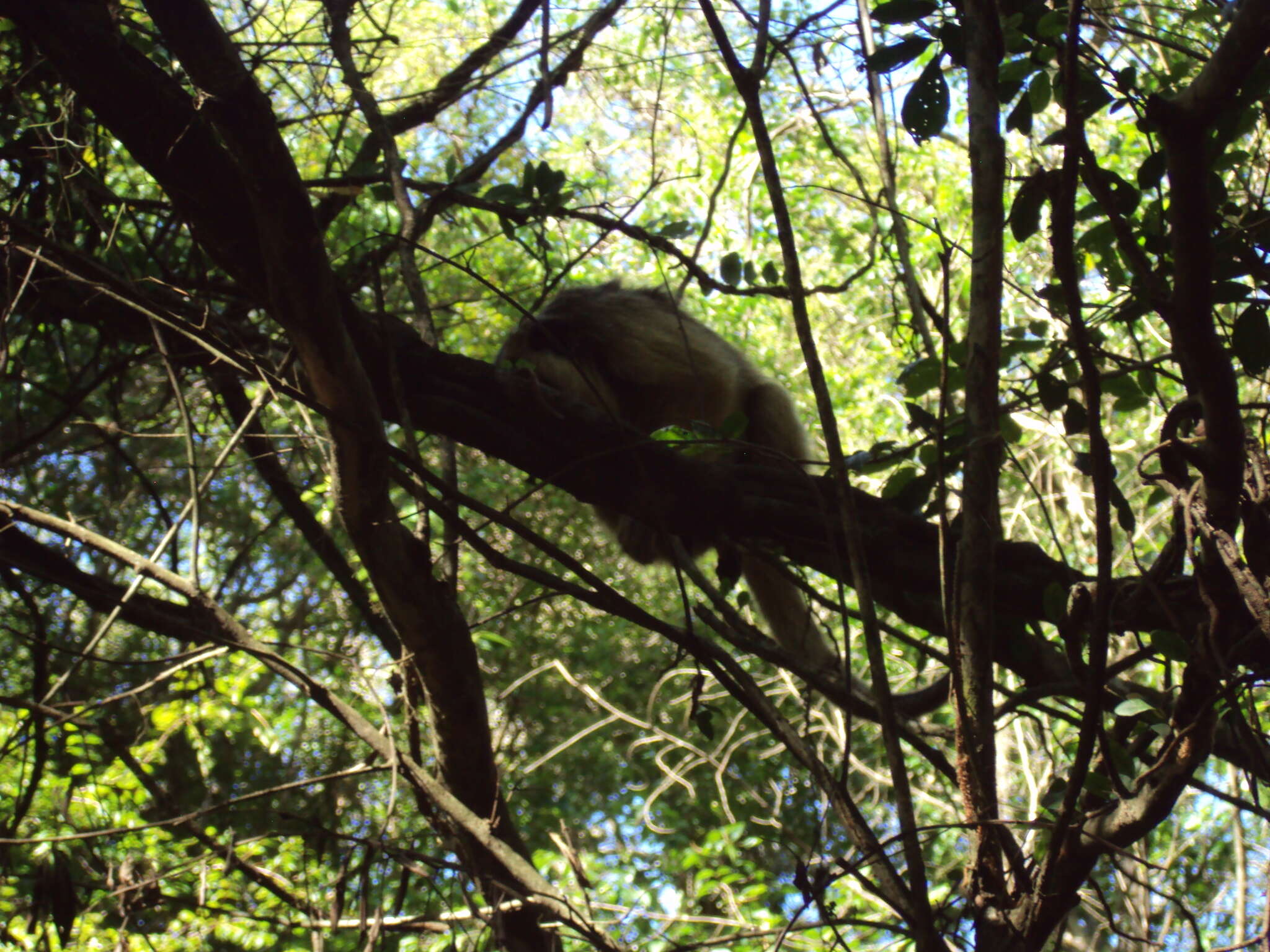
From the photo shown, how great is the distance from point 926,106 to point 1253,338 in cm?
65

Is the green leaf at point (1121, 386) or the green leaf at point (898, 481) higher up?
the green leaf at point (1121, 386)

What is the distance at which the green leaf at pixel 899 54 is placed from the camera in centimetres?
170

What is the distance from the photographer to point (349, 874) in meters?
2.18

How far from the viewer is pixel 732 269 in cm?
255

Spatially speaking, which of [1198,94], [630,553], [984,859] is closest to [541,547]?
[984,859]

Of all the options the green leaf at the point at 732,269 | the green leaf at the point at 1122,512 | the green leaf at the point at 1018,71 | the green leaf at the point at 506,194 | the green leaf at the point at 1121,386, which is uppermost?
the green leaf at the point at 506,194

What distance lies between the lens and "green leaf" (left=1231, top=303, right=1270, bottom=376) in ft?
5.07

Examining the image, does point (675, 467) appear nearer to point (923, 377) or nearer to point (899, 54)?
point (923, 377)

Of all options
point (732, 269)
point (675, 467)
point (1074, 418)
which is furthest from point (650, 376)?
point (1074, 418)

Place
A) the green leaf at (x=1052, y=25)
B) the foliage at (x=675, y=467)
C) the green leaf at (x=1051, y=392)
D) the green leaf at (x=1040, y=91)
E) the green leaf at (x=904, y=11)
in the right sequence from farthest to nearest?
the green leaf at (x=1051, y=392)
the green leaf at (x=1040, y=91)
the green leaf at (x=904, y=11)
the green leaf at (x=1052, y=25)
the foliage at (x=675, y=467)

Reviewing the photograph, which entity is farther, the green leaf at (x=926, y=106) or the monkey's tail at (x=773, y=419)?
the monkey's tail at (x=773, y=419)

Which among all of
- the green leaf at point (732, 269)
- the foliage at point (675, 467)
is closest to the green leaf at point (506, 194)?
the foliage at point (675, 467)

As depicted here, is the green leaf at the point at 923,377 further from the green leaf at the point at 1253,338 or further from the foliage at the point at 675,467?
the green leaf at the point at 1253,338

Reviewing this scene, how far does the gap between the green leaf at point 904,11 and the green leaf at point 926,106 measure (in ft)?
0.28
